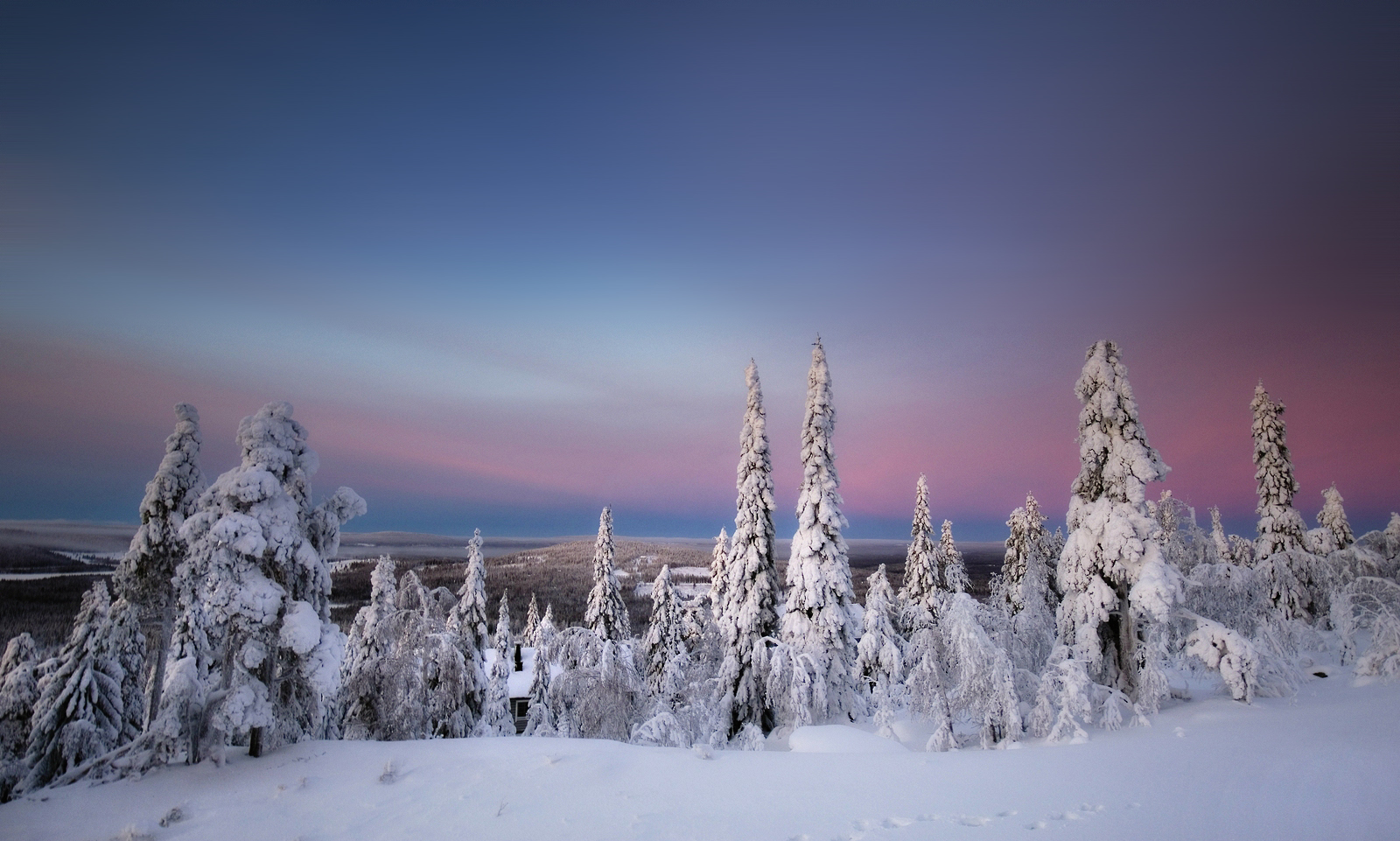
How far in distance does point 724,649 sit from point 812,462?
8.31 metres

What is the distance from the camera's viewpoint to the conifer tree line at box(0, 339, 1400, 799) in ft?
43.1

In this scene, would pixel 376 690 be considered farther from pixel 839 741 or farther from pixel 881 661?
pixel 881 661

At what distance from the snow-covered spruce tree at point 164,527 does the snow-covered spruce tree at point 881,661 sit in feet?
67.3

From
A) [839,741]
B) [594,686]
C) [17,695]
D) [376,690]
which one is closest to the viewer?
[839,741]

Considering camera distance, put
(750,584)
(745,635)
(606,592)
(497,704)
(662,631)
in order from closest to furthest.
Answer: (745,635) < (750,584) < (497,704) < (662,631) < (606,592)

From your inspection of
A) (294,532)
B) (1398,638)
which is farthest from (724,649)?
(1398,638)

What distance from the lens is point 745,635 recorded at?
78.8 feet

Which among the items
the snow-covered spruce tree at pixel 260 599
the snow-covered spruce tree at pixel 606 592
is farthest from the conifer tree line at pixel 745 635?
the snow-covered spruce tree at pixel 606 592

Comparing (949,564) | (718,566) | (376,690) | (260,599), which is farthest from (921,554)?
(260,599)

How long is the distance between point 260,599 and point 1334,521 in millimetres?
48823

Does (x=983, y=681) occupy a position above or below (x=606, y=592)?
above

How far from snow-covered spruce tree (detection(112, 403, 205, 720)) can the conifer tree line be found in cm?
6

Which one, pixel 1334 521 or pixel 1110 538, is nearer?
pixel 1110 538

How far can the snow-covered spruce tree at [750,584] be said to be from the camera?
23594 mm
